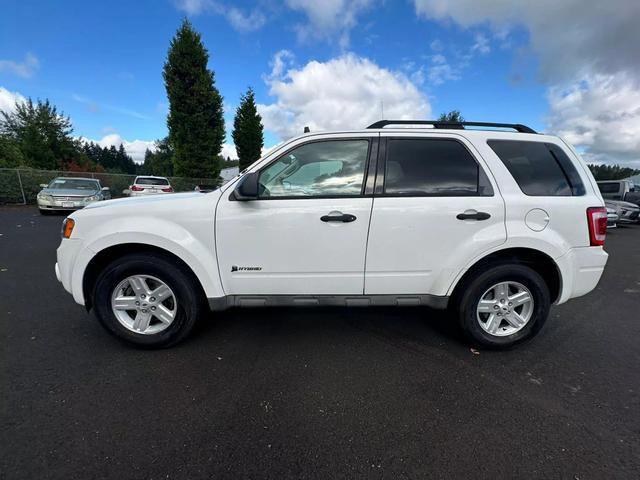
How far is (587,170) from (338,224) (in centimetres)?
241

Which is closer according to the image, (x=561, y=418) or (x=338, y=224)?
(x=561, y=418)

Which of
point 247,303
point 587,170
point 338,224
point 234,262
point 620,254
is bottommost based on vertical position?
point 620,254

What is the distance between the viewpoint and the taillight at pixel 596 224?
113 inches

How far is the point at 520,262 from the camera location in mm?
2973

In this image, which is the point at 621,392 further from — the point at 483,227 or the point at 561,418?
the point at 483,227

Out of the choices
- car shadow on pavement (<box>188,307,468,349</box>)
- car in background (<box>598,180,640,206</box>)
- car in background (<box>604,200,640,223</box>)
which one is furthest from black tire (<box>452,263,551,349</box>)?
car in background (<box>598,180,640,206</box>)

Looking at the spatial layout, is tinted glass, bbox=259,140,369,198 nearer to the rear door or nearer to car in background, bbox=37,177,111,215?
the rear door

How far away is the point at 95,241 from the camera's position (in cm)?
276

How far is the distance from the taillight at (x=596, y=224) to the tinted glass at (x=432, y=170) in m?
0.94

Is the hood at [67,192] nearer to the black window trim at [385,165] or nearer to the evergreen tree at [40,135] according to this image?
the black window trim at [385,165]

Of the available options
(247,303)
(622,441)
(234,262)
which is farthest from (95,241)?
(622,441)

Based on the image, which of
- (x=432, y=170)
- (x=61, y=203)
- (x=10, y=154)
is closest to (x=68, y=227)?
(x=432, y=170)

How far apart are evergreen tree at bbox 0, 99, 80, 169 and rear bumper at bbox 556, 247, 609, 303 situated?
49.1m

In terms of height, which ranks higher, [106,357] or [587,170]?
[587,170]
